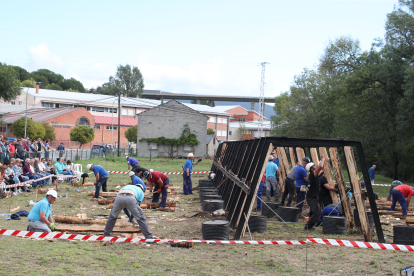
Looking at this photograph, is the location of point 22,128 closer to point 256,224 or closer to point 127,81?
point 256,224

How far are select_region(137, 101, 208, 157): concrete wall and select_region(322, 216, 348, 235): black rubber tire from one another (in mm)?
45114

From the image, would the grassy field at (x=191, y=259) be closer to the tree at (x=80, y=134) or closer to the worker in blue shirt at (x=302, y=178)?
the worker in blue shirt at (x=302, y=178)

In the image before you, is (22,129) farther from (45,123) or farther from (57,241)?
(57,241)

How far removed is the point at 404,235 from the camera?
8.75m

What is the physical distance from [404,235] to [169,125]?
155ft

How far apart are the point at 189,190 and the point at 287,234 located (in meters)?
9.47

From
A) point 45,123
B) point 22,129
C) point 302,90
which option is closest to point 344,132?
point 302,90

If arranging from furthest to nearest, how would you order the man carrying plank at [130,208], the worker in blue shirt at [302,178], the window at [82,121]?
the window at [82,121], the worker in blue shirt at [302,178], the man carrying plank at [130,208]

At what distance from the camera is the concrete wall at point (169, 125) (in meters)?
54.3

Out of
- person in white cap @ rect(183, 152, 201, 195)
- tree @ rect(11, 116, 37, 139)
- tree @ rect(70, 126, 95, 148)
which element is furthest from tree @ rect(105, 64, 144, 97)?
person in white cap @ rect(183, 152, 201, 195)

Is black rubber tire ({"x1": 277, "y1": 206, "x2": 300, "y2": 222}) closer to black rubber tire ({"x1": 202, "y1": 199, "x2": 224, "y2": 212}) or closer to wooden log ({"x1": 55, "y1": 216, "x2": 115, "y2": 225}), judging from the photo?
black rubber tire ({"x1": 202, "y1": 199, "x2": 224, "y2": 212})

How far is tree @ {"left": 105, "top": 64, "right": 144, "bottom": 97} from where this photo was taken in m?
107

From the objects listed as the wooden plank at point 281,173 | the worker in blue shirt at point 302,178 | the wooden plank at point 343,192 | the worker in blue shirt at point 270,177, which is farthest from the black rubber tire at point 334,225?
the wooden plank at point 281,173

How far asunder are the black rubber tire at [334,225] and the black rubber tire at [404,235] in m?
1.27
